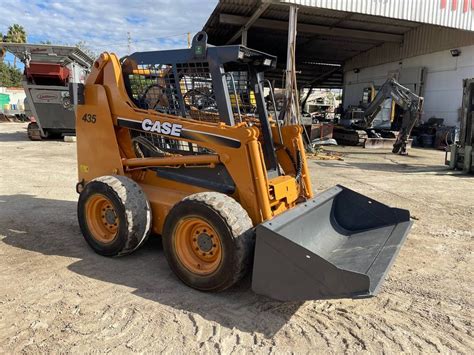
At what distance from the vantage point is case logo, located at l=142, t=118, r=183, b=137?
392cm

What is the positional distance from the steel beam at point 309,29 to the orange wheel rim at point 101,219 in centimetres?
1500

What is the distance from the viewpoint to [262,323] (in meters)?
3.12

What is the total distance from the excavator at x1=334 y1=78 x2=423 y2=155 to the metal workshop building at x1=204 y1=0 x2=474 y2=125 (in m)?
3.10

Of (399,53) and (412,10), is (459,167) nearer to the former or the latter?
(412,10)

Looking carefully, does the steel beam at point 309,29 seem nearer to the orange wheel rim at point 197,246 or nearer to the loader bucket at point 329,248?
the loader bucket at point 329,248

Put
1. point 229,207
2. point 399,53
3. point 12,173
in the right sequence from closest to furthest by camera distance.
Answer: point 229,207
point 12,173
point 399,53

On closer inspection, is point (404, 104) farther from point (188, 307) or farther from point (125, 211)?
point (188, 307)

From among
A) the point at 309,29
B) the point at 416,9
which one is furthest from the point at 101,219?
the point at 309,29

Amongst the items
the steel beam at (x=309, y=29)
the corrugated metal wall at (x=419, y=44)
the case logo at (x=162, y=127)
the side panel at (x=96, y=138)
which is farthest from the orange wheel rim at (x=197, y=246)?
the corrugated metal wall at (x=419, y=44)

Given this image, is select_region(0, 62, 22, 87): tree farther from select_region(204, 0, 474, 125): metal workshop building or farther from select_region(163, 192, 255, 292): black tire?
select_region(163, 192, 255, 292): black tire

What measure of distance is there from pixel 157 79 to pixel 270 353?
2.92m

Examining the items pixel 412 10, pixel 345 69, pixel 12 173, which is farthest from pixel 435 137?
pixel 12 173

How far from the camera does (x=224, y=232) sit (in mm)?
3271

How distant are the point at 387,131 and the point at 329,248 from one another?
15845 millimetres
